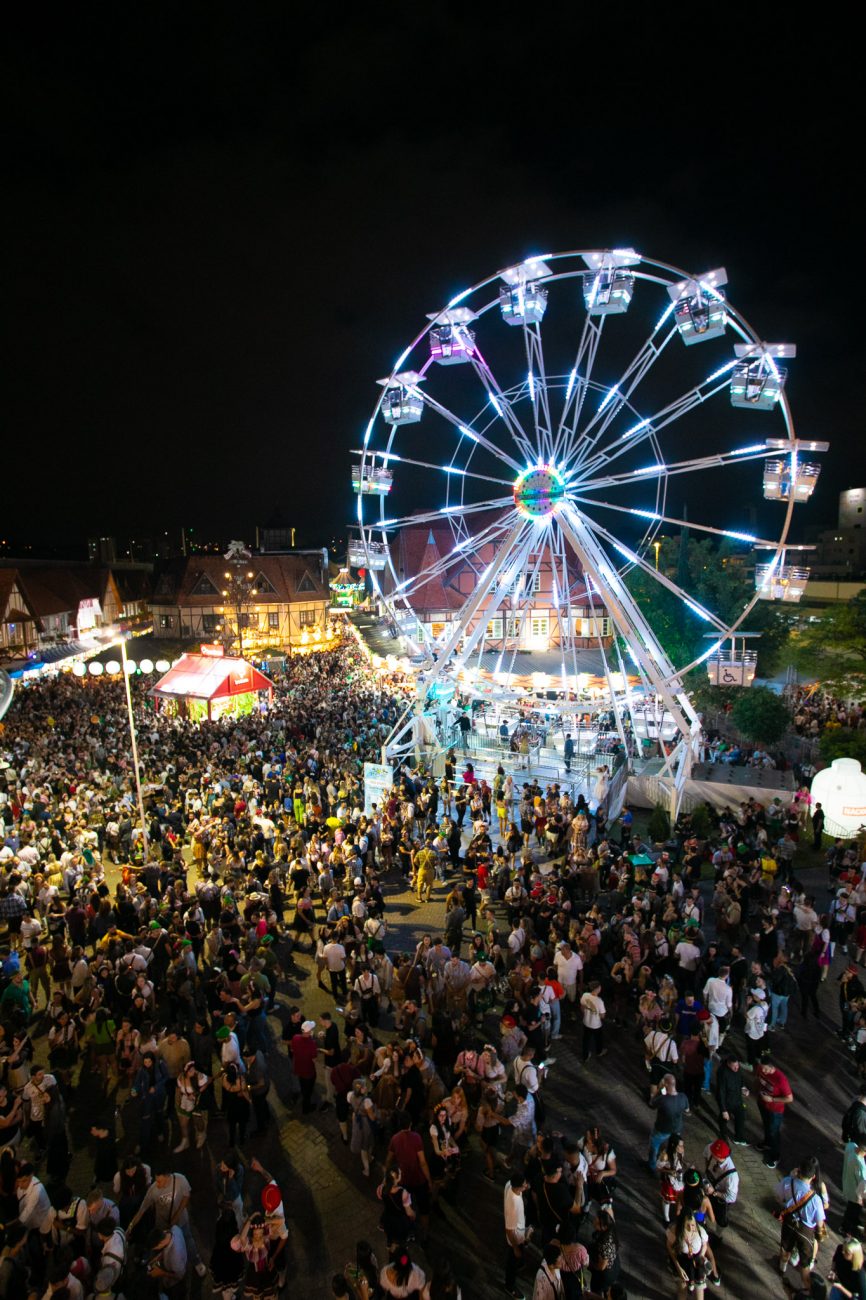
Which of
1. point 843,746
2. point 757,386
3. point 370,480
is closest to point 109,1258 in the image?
point 757,386

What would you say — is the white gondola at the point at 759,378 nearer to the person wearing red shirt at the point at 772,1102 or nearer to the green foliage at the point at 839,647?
the green foliage at the point at 839,647

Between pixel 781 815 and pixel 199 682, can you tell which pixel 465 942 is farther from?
pixel 199 682

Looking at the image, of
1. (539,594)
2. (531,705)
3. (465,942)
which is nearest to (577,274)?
(531,705)

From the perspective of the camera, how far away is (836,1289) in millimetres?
4777

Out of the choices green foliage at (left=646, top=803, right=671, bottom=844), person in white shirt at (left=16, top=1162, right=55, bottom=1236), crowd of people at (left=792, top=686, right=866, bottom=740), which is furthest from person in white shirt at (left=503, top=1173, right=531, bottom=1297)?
crowd of people at (left=792, top=686, right=866, bottom=740)

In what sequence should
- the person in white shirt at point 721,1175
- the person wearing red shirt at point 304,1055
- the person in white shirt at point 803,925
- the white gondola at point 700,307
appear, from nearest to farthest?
the person in white shirt at point 721,1175, the person wearing red shirt at point 304,1055, the person in white shirt at point 803,925, the white gondola at point 700,307

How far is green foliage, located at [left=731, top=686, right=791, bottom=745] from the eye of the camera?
21.5 metres

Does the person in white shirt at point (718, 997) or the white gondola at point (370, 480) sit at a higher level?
the white gondola at point (370, 480)

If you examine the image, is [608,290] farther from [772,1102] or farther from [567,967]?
[772,1102]

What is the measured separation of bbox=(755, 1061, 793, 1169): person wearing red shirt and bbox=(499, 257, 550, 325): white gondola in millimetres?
14789

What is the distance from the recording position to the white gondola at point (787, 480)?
14039 mm

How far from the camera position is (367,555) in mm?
18453

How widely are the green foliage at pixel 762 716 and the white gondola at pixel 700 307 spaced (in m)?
11.6

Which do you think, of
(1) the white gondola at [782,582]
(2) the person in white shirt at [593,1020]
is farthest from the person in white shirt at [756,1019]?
(1) the white gondola at [782,582]
